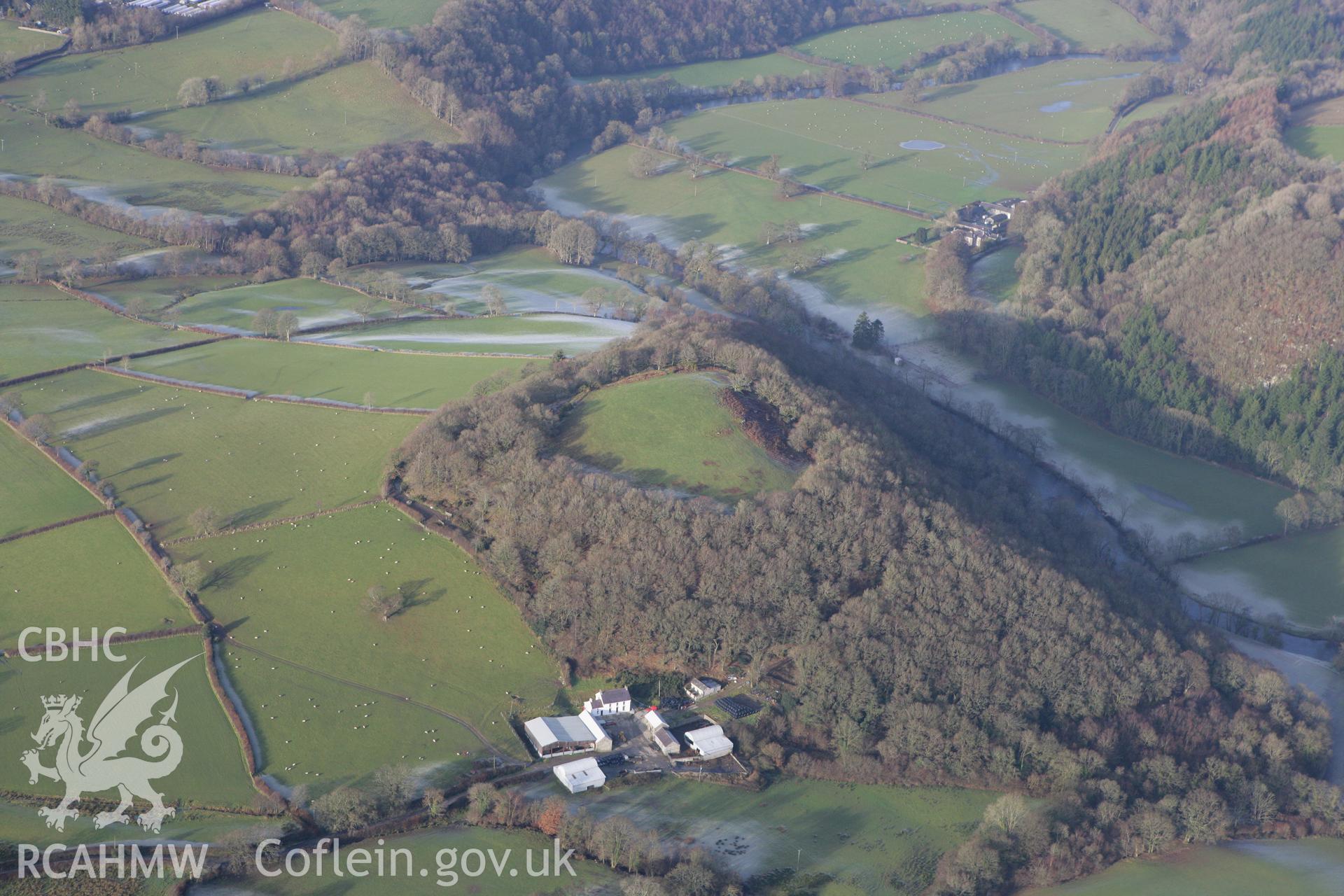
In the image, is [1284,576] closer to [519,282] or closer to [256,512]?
[256,512]

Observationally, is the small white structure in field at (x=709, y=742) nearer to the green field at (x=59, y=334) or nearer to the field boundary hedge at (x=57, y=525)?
the field boundary hedge at (x=57, y=525)

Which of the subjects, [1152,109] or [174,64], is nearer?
[174,64]

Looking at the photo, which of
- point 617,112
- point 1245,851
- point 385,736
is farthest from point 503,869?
point 617,112

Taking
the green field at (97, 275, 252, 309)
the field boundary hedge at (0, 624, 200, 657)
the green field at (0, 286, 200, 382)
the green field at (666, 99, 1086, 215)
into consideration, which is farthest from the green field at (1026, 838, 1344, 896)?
the green field at (666, 99, 1086, 215)

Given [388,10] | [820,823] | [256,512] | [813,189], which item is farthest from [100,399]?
[388,10]

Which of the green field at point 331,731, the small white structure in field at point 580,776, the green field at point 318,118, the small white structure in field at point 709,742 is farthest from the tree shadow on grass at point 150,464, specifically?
the green field at point 318,118
